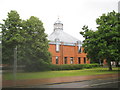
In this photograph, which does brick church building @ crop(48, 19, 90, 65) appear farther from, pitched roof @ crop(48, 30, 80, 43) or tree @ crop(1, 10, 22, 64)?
tree @ crop(1, 10, 22, 64)

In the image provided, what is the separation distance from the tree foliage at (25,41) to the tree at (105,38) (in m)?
9.03

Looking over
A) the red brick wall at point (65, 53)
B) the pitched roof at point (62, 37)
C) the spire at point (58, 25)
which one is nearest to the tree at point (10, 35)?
the red brick wall at point (65, 53)

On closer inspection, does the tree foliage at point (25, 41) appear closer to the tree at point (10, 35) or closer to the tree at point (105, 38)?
the tree at point (10, 35)

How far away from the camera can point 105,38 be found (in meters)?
30.3

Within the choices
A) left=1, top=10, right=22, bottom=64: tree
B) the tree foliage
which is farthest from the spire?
left=1, top=10, right=22, bottom=64: tree

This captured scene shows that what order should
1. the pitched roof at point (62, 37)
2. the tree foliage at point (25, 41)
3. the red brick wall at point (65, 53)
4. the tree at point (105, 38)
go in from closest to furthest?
the tree at point (105, 38) < the tree foliage at point (25, 41) < the red brick wall at point (65, 53) < the pitched roof at point (62, 37)

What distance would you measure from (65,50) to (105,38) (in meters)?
26.0

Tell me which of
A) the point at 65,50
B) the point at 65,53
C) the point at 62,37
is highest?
the point at 62,37

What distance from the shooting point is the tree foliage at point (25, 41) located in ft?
95.8

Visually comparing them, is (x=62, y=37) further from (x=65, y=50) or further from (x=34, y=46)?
(x=34, y=46)

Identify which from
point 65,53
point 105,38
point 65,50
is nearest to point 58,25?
point 65,50

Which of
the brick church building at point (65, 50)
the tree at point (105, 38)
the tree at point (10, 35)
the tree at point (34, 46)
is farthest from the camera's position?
the brick church building at point (65, 50)

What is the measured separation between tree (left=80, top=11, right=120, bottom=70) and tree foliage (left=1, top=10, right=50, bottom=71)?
903 cm

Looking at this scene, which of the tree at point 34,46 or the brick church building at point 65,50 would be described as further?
the brick church building at point 65,50
